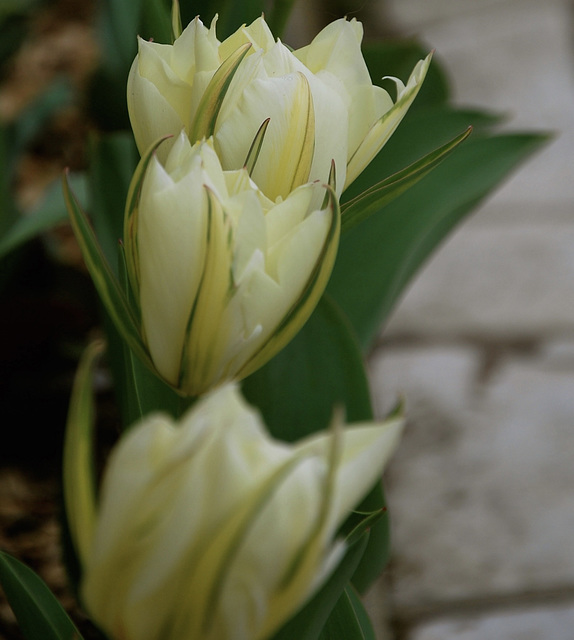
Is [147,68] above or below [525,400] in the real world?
above

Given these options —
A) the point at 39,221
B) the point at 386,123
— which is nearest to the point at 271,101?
the point at 386,123

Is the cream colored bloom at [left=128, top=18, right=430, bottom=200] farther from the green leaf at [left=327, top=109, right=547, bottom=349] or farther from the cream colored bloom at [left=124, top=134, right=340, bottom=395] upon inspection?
the green leaf at [left=327, top=109, right=547, bottom=349]

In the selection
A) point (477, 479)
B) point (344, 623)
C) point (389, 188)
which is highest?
point (389, 188)

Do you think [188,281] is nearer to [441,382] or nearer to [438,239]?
[438,239]

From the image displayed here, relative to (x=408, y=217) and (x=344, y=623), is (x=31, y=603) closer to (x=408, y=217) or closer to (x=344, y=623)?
(x=344, y=623)

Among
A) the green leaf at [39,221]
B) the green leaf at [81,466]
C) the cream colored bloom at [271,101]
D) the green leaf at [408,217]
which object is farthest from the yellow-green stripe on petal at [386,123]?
the green leaf at [39,221]

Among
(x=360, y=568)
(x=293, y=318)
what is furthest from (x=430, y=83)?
(x=293, y=318)

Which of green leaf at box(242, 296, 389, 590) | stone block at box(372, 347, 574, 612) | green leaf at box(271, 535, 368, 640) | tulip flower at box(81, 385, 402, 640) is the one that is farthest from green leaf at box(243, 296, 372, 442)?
stone block at box(372, 347, 574, 612)
